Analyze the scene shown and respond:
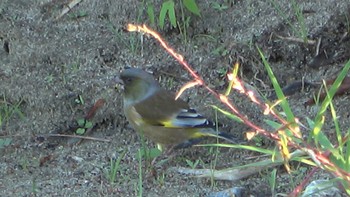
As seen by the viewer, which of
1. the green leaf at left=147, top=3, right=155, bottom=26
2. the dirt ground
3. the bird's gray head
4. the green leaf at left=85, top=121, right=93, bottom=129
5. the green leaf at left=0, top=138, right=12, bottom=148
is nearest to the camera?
the dirt ground

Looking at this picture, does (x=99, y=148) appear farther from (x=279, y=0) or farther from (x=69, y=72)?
(x=279, y=0)

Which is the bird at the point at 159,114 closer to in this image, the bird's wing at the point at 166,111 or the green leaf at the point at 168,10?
the bird's wing at the point at 166,111

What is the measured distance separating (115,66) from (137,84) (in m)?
0.34

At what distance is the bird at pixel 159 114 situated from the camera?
5840 millimetres

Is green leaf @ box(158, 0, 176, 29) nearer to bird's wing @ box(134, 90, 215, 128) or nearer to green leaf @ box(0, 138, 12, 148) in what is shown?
bird's wing @ box(134, 90, 215, 128)

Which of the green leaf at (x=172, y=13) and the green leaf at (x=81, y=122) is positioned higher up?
the green leaf at (x=172, y=13)

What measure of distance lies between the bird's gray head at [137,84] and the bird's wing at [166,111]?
45 mm

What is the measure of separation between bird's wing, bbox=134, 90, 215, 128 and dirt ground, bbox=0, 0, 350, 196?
144mm

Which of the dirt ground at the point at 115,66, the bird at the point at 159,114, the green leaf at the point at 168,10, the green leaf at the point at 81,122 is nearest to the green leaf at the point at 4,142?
the dirt ground at the point at 115,66

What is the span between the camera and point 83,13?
270 inches

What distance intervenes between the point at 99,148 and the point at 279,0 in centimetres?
170

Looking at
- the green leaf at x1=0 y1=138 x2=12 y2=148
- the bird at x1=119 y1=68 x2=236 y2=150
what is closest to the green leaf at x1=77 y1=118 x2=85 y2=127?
the bird at x1=119 y1=68 x2=236 y2=150

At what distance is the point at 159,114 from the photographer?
6.10m

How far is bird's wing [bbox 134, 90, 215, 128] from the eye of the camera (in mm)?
5855
